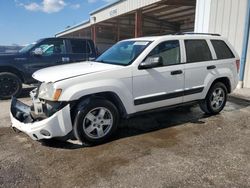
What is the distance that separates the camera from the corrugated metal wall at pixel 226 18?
926cm

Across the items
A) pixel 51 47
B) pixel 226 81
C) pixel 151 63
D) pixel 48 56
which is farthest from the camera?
pixel 51 47

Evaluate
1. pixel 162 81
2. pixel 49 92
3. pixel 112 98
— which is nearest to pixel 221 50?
pixel 162 81

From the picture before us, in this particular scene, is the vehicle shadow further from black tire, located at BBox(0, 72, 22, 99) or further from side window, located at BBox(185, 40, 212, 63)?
black tire, located at BBox(0, 72, 22, 99)

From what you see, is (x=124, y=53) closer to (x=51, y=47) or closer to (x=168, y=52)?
(x=168, y=52)

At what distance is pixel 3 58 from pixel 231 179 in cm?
721

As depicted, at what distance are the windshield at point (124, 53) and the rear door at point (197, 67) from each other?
1009mm

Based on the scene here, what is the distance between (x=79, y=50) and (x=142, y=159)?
609 centimetres

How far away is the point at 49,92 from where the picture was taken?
155 inches

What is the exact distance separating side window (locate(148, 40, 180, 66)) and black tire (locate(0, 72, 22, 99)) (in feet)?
16.9

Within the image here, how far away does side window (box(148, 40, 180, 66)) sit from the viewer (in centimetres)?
479

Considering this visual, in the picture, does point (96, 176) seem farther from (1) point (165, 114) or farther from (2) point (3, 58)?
(2) point (3, 58)

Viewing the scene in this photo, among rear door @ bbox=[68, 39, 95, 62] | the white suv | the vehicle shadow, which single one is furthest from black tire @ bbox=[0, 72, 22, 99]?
the vehicle shadow

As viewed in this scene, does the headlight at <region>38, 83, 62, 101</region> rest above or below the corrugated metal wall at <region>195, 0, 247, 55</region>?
below

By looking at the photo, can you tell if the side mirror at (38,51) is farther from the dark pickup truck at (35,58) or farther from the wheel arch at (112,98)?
the wheel arch at (112,98)
